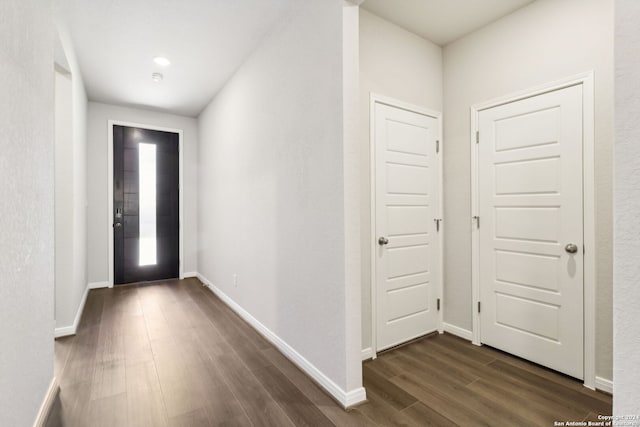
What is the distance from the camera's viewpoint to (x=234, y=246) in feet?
11.9

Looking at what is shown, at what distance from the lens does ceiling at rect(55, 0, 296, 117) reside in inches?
94.3

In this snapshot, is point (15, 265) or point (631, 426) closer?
point (631, 426)

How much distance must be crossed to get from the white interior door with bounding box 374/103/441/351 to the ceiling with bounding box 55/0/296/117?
1400mm

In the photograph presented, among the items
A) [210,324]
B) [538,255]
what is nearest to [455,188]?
[538,255]

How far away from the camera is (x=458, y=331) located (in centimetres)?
292

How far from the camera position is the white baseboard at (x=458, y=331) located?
9.28 ft

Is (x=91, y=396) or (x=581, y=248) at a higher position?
(x=581, y=248)

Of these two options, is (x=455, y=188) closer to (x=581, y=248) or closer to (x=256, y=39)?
(x=581, y=248)

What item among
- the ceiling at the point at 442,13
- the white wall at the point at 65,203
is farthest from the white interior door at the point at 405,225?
the white wall at the point at 65,203

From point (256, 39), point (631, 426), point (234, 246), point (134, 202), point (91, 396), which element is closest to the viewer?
point (631, 426)

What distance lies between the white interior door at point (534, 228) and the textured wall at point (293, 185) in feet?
5.18

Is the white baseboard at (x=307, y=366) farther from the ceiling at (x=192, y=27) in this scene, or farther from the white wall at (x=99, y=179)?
the ceiling at (x=192, y=27)

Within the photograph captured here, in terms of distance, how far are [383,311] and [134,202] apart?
4.32 metres

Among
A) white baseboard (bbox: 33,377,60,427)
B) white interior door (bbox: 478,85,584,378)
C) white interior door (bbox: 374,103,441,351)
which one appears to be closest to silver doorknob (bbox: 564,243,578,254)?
white interior door (bbox: 478,85,584,378)
